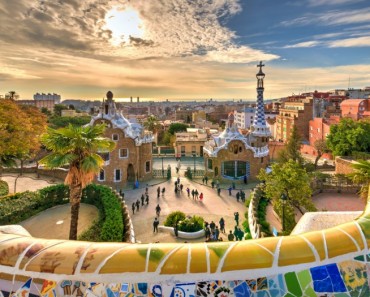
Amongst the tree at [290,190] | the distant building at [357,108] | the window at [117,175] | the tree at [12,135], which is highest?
the distant building at [357,108]

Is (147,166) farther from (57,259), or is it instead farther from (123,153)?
(57,259)

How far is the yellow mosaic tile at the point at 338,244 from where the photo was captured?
4.84m

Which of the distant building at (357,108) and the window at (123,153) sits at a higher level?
the distant building at (357,108)

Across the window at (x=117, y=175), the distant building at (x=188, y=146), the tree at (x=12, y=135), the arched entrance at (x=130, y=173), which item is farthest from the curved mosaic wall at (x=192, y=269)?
the distant building at (x=188, y=146)

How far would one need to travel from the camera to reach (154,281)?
4.57m

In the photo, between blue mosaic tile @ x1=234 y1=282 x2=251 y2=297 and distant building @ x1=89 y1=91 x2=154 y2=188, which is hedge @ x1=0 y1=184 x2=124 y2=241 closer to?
blue mosaic tile @ x1=234 y1=282 x2=251 y2=297

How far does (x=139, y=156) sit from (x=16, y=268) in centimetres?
3295

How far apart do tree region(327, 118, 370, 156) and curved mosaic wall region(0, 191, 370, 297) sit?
38193 millimetres

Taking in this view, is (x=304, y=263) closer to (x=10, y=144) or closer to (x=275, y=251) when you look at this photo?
(x=275, y=251)

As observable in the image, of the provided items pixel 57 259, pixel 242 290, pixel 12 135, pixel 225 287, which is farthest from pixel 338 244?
pixel 12 135

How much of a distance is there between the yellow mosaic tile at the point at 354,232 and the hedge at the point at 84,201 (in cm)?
1262

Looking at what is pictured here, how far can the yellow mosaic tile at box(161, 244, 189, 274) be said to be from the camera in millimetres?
4574

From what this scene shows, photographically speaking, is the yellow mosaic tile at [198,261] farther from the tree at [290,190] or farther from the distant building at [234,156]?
the distant building at [234,156]

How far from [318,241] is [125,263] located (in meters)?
3.00
